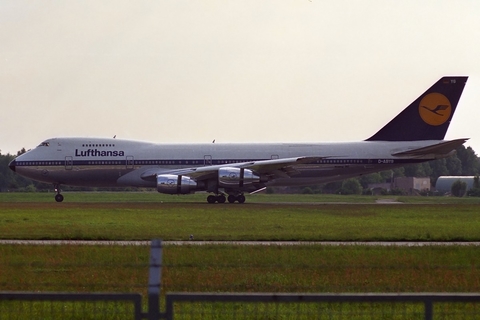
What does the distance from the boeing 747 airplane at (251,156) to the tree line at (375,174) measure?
106 ft

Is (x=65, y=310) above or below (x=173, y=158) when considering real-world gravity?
below

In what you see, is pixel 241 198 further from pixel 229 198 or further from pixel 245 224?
pixel 245 224

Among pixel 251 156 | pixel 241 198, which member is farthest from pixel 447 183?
pixel 241 198

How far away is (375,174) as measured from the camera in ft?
349

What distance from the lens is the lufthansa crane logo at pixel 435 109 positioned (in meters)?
46.4

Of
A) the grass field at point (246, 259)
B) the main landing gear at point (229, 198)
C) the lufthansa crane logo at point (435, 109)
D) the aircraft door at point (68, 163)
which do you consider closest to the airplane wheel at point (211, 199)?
the main landing gear at point (229, 198)

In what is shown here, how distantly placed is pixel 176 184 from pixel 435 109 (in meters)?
15.7

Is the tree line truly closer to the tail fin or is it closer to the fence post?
the tail fin

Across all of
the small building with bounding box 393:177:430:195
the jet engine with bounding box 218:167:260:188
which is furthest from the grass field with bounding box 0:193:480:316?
the small building with bounding box 393:177:430:195

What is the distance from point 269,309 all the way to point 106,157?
36.9m

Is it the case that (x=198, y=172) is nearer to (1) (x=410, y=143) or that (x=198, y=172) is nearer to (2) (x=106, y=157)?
(2) (x=106, y=157)

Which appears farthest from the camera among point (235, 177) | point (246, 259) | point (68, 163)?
point (68, 163)

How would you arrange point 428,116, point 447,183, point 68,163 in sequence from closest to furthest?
→ point 68,163 < point 428,116 < point 447,183

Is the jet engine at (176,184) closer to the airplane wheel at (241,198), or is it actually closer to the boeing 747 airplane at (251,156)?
the boeing 747 airplane at (251,156)
